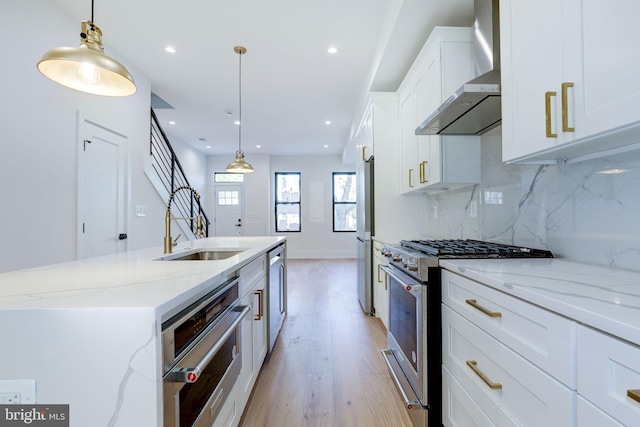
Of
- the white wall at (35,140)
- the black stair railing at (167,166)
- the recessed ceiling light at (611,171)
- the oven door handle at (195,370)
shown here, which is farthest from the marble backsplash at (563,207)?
the black stair railing at (167,166)

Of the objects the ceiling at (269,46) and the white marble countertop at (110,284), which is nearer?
the white marble countertop at (110,284)

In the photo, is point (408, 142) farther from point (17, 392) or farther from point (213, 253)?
point (17, 392)

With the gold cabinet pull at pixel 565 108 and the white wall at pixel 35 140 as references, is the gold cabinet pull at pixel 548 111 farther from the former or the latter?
the white wall at pixel 35 140

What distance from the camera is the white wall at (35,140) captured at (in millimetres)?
2145

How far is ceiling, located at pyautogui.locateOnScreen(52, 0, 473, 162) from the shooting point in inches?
94.3

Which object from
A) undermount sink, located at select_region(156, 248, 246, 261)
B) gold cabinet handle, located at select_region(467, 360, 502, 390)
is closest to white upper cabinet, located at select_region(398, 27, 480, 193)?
gold cabinet handle, located at select_region(467, 360, 502, 390)

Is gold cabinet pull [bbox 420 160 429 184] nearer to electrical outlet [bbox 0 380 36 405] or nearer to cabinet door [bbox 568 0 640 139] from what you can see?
cabinet door [bbox 568 0 640 139]

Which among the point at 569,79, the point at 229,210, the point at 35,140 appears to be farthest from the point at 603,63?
the point at 229,210

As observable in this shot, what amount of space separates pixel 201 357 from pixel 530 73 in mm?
1645

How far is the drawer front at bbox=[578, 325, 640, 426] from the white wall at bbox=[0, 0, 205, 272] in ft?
10.6

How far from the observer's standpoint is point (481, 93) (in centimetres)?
147

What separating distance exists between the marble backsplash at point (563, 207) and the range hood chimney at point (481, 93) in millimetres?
261

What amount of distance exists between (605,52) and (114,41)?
3.79 m

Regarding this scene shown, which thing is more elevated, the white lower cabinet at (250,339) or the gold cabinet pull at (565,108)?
the gold cabinet pull at (565,108)
